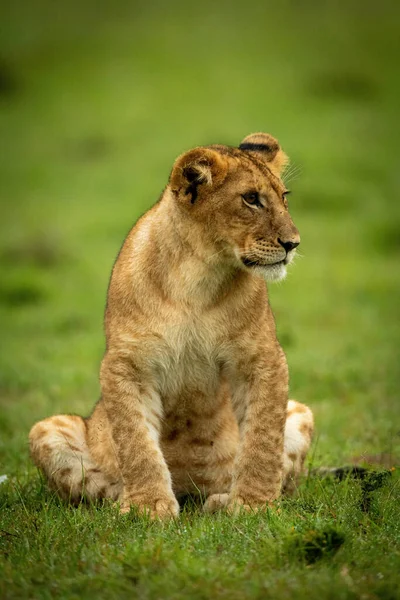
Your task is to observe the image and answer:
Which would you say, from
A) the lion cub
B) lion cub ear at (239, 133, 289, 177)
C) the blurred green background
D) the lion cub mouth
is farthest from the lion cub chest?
the blurred green background

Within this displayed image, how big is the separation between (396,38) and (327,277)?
1542 centimetres

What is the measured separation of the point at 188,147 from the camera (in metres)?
22.0

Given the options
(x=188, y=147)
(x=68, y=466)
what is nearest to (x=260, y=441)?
(x=68, y=466)

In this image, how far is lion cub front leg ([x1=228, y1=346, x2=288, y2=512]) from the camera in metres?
5.28

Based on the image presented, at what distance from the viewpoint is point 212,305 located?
529 centimetres

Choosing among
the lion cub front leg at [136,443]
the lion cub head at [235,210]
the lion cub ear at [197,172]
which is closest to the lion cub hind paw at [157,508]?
the lion cub front leg at [136,443]

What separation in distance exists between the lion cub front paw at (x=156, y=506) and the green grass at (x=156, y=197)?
0.11 metres

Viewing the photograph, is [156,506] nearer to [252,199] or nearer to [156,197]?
[252,199]

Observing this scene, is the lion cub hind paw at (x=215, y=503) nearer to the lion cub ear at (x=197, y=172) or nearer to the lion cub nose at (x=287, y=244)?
the lion cub nose at (x=287, y=244)

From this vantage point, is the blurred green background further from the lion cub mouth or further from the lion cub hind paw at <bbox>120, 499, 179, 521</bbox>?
the lion cub mouth

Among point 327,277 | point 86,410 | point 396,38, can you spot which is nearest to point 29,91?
point 396,38

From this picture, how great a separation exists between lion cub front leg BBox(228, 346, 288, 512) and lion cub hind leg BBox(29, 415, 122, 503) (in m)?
0.77

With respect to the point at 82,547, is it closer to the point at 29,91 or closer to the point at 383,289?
the point at 383,289

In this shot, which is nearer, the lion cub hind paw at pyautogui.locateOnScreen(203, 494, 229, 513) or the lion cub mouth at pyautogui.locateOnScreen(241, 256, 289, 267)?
the lion cub mouth at pyautogui.locateOnScreen(241, 256, 289, 267)
